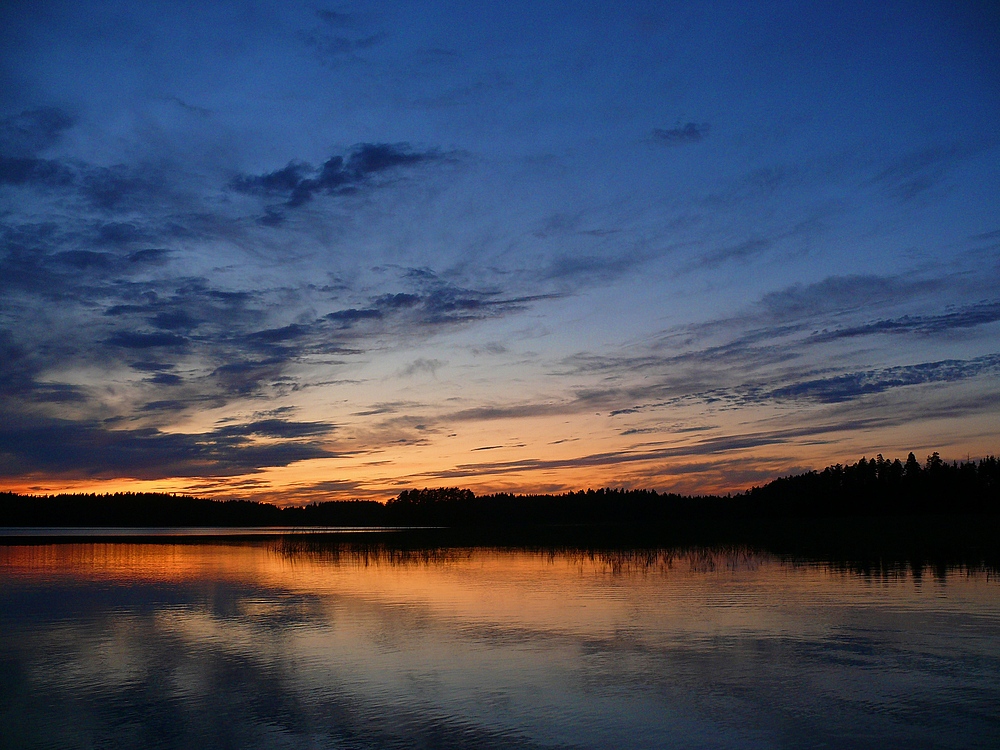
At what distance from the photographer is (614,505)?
151m

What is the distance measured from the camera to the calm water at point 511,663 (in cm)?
1076

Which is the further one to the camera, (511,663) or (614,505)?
(614,505)

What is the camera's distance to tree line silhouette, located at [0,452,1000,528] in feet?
340

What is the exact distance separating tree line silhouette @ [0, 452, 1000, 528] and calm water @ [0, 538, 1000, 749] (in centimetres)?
7718

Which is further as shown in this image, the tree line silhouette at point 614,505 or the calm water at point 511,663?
the tree line silhouette at point 614,505

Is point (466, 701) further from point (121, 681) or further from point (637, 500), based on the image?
point (637, 500)

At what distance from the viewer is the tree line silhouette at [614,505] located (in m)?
104

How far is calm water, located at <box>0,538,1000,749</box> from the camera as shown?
35.3ft

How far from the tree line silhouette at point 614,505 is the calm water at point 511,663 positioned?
77181 millimetres

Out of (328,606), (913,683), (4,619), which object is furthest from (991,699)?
(4,619)

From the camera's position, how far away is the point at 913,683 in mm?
12977

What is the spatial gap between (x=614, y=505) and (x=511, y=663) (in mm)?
139494

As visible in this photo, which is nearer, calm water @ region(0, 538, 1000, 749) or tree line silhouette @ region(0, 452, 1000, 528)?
calm water @ region(0, 538, 1000, 749)

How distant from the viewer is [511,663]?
14883 mm
